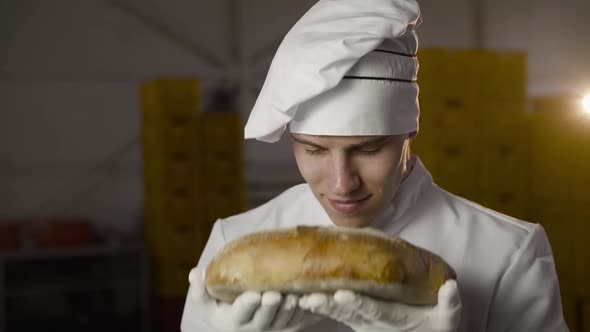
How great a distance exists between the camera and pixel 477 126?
4.61 m

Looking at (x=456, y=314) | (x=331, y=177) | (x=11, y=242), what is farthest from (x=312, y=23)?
(x=11, y=242)

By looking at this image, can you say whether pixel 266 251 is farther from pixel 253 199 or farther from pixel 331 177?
pixel 253 199

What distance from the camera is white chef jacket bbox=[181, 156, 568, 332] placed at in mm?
1457

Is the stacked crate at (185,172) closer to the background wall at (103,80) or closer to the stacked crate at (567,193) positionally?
the background wall at (103,80)

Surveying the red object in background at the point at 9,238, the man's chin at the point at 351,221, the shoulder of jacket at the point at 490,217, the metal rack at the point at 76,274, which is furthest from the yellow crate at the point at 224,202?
the man's chin at the point at 351,221

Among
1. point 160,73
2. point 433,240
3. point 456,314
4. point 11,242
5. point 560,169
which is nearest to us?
point 456,314

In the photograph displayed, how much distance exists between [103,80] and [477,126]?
13.6 feet

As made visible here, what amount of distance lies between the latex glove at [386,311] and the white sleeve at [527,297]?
1.18ft

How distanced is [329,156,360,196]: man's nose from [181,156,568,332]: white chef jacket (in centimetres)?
24

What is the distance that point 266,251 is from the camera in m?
1.15

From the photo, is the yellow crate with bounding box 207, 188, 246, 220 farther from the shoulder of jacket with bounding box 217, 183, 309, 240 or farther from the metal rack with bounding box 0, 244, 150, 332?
the shoulder of jacket with bounding box 217, 183, 309, 240

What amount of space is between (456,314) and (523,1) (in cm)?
831

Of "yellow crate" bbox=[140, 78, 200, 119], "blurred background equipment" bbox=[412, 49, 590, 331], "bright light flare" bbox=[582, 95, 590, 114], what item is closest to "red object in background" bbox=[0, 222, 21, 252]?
"yellow crate" bbox=[140, 78, 200, 119]

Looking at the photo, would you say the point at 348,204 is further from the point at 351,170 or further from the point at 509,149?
the point at 509,149
